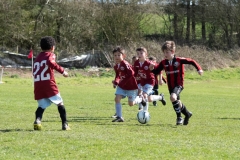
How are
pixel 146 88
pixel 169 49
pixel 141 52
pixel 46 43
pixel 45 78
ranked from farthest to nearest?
pixel 146 88
pixel 141 52
pixel 169 49
pixel 46 43
pixel 45 78

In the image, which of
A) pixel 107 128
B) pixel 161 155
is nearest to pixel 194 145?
pixel 161 155

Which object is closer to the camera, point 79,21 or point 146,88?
point 146,88

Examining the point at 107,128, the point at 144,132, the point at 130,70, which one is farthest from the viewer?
the point at 130,70

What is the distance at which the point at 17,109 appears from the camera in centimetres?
1290

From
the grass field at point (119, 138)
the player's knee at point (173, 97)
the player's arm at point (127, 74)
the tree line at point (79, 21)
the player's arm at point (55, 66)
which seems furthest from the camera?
the tree line at point (79, 21)

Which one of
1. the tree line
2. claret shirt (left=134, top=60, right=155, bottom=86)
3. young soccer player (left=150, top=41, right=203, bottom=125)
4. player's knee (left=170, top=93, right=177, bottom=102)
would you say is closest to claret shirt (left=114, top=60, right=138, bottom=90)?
claret shirt (left=134, top=60, right=155, bottom=86)

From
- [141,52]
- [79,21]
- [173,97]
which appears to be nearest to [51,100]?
[173,97]

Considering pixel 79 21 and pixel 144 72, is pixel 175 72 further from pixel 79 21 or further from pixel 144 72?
pixel 79 21

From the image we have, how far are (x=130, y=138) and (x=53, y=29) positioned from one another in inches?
1246

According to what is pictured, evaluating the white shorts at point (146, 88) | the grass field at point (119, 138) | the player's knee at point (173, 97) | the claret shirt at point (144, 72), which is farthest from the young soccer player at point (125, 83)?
the player's knee at point (173, 97)

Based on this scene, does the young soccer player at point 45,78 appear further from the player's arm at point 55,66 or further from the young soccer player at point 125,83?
the young soccer player at point 125,83

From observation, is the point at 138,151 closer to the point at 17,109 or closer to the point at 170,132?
the point at 170,132

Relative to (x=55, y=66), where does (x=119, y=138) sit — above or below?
below

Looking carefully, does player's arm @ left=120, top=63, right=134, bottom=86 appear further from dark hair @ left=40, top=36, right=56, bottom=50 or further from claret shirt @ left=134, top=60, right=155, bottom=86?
dark hair @ left=40, top=36, right=56, bottom=50
